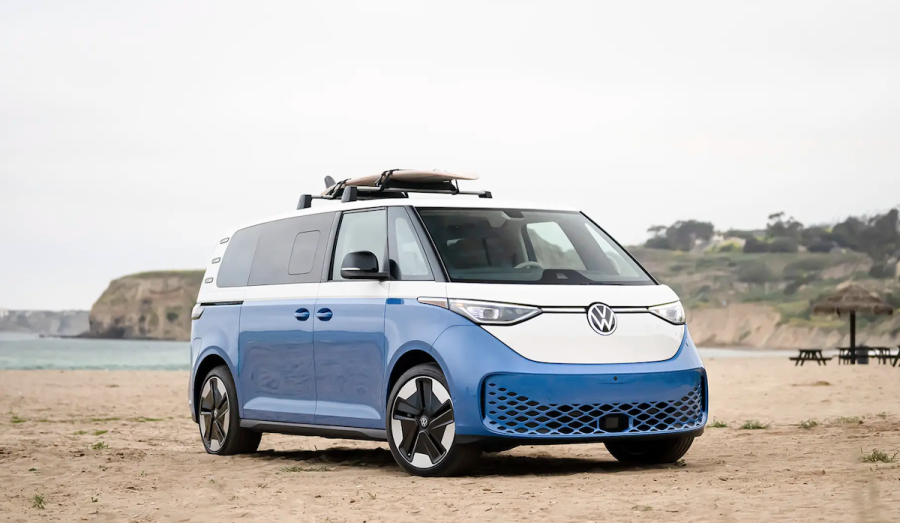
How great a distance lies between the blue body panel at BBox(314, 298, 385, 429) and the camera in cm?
944

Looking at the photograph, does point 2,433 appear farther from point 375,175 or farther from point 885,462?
point 885,462

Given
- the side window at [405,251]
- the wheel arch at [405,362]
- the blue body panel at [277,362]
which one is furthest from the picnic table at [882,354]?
the wheel arch at [405,362]

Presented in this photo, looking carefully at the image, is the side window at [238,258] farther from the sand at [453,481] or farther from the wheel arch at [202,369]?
the sand at [453,481]

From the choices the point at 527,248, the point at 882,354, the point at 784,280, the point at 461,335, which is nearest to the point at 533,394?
the point at 461,335

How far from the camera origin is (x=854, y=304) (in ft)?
139

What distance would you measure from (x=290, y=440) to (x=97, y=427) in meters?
3.97

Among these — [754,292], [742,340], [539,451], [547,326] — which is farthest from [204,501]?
[754,292]

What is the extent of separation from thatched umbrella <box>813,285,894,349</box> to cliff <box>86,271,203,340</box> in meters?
135

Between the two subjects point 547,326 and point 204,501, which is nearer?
point 204,501

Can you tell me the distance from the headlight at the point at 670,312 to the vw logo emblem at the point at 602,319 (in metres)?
0.40

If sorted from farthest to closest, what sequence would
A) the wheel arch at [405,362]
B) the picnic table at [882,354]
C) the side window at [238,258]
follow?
the picnic table at [882,354] → the side window at [238,258] → the wheel arch at [405,362]

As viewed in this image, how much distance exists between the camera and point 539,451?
12055 mm

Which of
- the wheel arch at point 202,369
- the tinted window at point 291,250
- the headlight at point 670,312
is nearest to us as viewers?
the headlight at point 670,312

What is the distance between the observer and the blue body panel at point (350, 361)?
9.44 m
